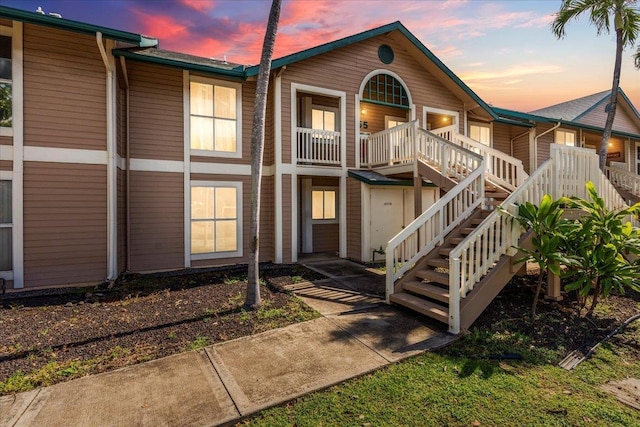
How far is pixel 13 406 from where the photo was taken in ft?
9.44

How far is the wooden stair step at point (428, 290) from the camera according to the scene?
4848 millimetres

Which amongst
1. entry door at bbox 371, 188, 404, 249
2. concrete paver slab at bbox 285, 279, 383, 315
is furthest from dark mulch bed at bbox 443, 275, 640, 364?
entry door at bbox 371, 188, 404, 249

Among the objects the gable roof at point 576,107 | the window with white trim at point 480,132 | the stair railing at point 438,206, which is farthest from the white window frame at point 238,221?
the gable roof at point 576,107

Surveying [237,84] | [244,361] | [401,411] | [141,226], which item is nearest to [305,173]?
[237,84]

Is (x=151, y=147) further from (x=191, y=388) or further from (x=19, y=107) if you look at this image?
(x=191, y=388)

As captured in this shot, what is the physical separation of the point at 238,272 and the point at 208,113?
15.3ft

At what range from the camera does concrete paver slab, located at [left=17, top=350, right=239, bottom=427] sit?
2.70 m

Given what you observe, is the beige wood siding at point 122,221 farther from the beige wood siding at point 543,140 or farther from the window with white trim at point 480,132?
the beige wood siding at point 543,140

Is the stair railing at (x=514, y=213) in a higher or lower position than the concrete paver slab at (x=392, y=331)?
higher

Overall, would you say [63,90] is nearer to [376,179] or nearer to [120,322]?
[120,322]

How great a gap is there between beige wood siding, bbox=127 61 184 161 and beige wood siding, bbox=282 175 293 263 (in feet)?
9.85

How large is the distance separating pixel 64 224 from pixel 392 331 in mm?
7267

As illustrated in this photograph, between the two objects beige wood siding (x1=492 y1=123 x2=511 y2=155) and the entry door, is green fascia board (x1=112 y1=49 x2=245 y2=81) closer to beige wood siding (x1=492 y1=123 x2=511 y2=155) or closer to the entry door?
the entry door

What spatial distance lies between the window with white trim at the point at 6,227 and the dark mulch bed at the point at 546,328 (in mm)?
8626
